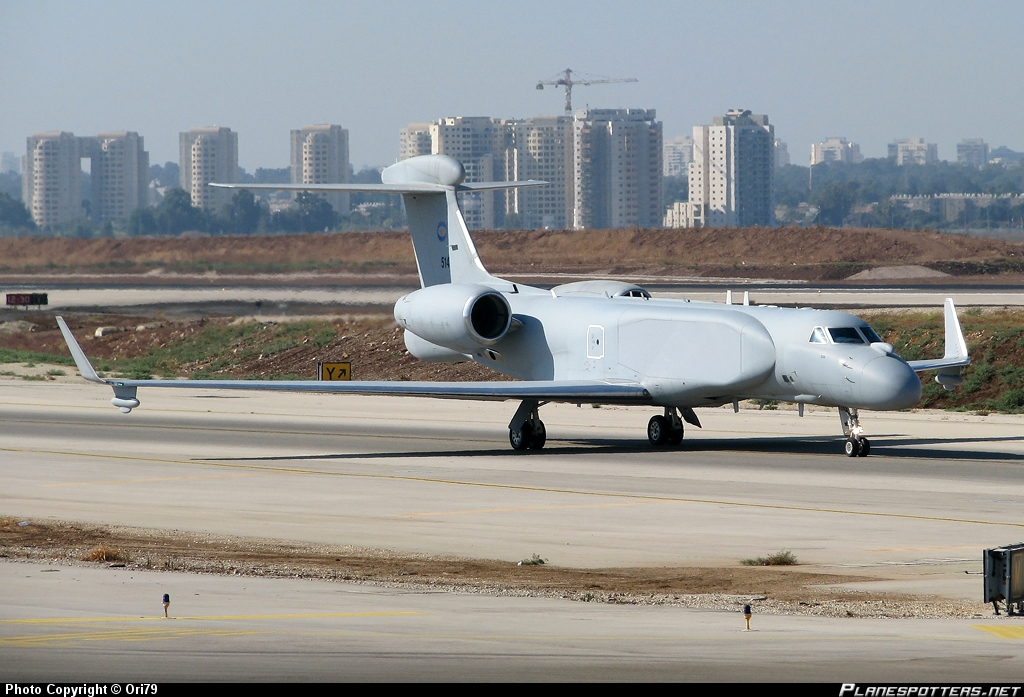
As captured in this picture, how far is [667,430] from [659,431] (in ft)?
0.62

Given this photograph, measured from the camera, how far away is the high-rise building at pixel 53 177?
186 m

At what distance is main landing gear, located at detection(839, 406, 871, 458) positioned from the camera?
2709 cm

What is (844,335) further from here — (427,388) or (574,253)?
(574,253)

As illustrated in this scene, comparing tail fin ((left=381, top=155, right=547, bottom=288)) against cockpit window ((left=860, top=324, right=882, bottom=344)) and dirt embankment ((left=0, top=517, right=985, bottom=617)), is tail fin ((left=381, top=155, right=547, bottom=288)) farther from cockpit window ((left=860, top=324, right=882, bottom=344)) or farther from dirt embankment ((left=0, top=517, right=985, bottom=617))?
dirt embankment ((left=0, top=517, right=985, bottom=617))

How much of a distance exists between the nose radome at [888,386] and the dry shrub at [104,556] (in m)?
13.8

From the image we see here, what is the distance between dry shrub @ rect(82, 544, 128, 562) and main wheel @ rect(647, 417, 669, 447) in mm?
15434

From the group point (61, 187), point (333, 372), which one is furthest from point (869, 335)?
point (61, 187)

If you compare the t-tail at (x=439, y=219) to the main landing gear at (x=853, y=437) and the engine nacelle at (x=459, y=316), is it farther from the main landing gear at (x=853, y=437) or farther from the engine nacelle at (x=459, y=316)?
the main landing gear at (x=853, y=437)

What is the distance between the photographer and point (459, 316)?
30.1m

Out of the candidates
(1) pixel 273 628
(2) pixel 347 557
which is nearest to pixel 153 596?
(1) pixel 273 628

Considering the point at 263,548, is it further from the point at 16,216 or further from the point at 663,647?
the point at 16,216

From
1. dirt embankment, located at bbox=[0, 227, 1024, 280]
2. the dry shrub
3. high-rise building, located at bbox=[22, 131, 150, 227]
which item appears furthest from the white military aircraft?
high-rise building, located at bbox=[22, 131, 150, 227]

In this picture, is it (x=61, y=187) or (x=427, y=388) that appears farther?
(x=61, y=187)

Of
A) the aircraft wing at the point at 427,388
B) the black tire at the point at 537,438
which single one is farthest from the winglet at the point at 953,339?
the black tire at the point at 537,438
